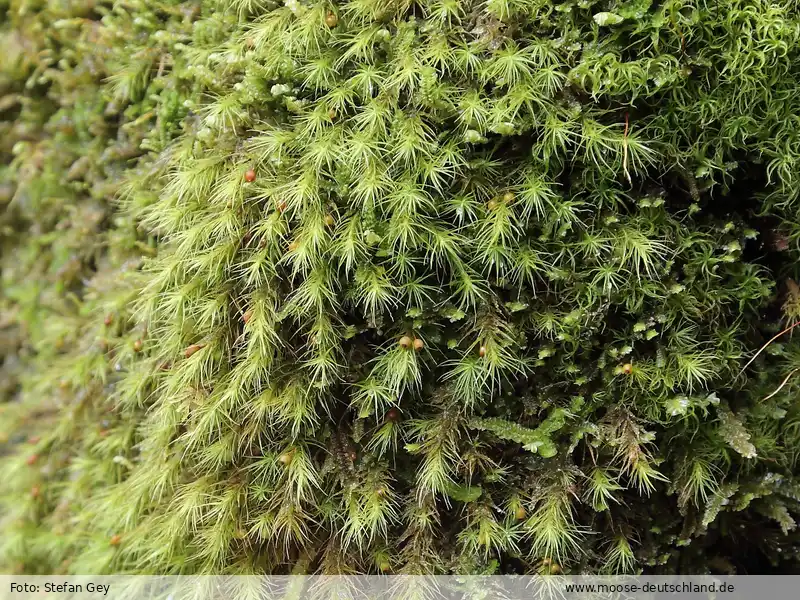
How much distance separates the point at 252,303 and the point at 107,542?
81 centimetres

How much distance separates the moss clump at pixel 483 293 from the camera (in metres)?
1.05

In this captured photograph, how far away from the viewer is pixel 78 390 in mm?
1541

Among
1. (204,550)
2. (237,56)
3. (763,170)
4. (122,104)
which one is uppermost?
(237,56)

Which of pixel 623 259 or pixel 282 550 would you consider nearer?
pixel 623 259

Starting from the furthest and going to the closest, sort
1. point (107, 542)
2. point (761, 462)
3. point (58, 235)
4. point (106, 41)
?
point (58, 235) < point (106, 41) < point (107, 542) < point (761, 462)

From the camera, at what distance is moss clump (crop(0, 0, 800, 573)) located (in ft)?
3.44

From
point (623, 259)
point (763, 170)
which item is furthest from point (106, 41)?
point (763, 170)

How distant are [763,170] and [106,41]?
172 centimetres

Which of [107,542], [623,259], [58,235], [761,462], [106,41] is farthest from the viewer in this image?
[58,235]

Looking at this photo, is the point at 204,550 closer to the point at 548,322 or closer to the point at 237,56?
the point at 548,322

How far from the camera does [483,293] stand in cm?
109

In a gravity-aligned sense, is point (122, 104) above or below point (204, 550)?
above

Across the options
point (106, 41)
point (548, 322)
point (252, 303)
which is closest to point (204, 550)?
point (252, 303)

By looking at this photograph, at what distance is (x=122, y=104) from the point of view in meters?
1.48
